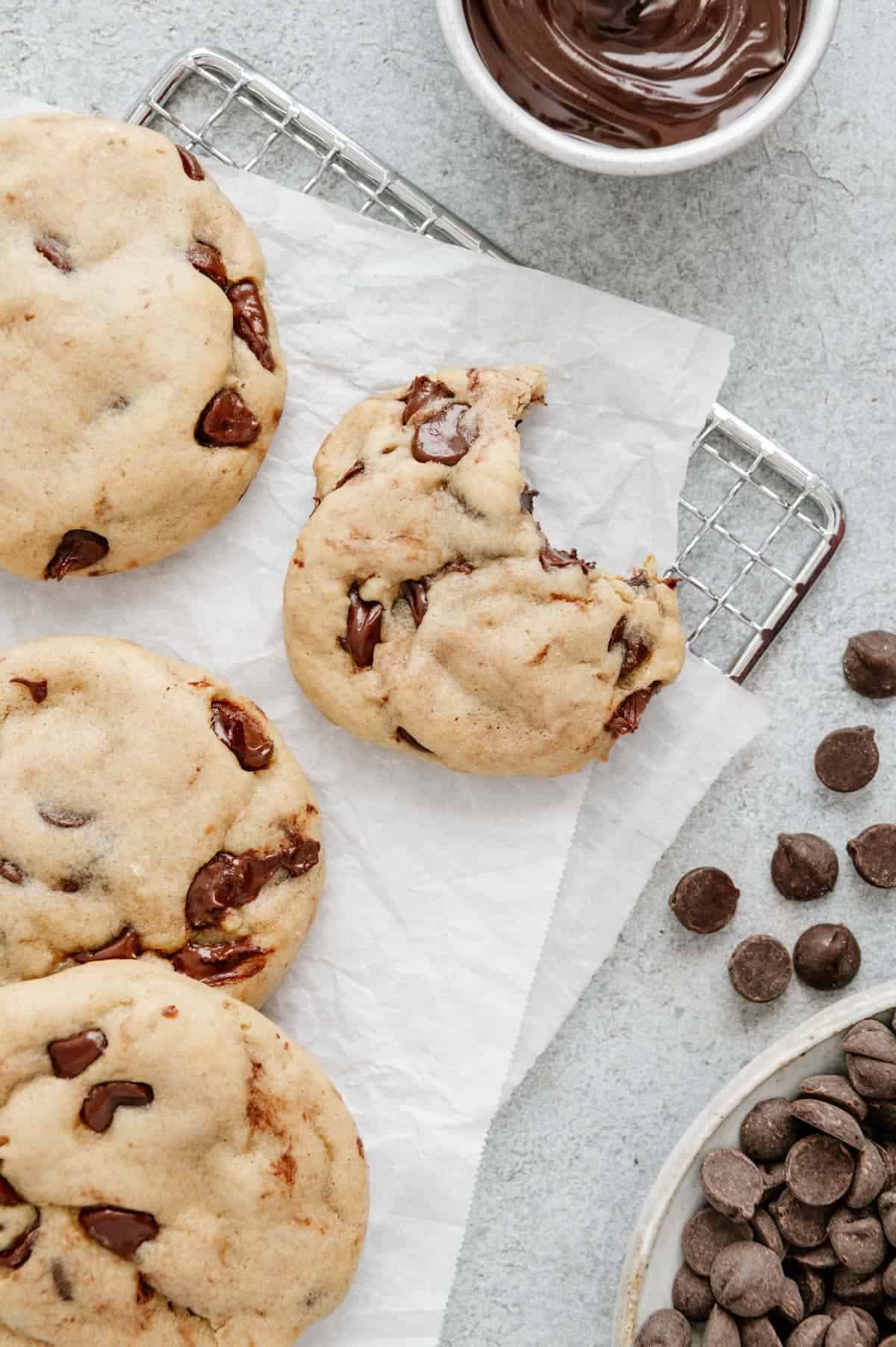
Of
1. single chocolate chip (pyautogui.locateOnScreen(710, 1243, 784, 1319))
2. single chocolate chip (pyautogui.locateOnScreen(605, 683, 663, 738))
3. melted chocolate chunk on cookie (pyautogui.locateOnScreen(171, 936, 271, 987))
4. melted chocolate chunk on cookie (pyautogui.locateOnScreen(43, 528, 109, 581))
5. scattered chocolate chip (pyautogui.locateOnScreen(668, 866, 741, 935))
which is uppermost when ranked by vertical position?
single chocolate chip (pyautogui.locateOnScreen(605, 683, 663, 738))

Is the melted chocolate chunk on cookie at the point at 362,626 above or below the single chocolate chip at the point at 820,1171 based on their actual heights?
above

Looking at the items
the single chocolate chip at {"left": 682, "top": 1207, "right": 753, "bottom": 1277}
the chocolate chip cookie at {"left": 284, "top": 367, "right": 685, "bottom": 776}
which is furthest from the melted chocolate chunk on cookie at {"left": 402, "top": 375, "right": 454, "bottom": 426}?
the single chocolate chip at {"left": 682, "top": 1207, "right": 753, "bottom": 1277}

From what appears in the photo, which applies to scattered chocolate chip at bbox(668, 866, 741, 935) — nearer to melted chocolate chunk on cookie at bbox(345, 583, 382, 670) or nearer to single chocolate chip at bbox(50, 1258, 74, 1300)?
melted chocolate chunk on cookie at bbox(345, 583, 382, 670)

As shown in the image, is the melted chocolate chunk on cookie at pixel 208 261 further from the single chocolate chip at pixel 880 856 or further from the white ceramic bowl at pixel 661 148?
the single chocolate chip at pixel 880 856

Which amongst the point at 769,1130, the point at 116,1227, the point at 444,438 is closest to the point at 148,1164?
the point at 116,1227

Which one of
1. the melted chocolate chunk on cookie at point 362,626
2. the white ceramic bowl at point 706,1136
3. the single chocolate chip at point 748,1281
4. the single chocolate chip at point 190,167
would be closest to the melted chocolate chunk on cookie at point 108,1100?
the melted chocolate chunk on cookie at point 362,626

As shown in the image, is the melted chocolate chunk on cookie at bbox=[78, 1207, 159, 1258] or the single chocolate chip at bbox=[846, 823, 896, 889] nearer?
the melted chocolate chunk on cookie at bbox=[78, 1207, 159, 1258]

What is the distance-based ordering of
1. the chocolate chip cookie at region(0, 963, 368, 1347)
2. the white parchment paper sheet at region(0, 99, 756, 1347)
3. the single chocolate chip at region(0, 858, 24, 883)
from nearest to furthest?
1. the chocolate chip cookie at region(0, 963, 368, 1347)
2. the single chocolate chip at region(0, 858, 24, 883)
3. the white parchment paper sheet at region(0, 99, 756, 1347)
